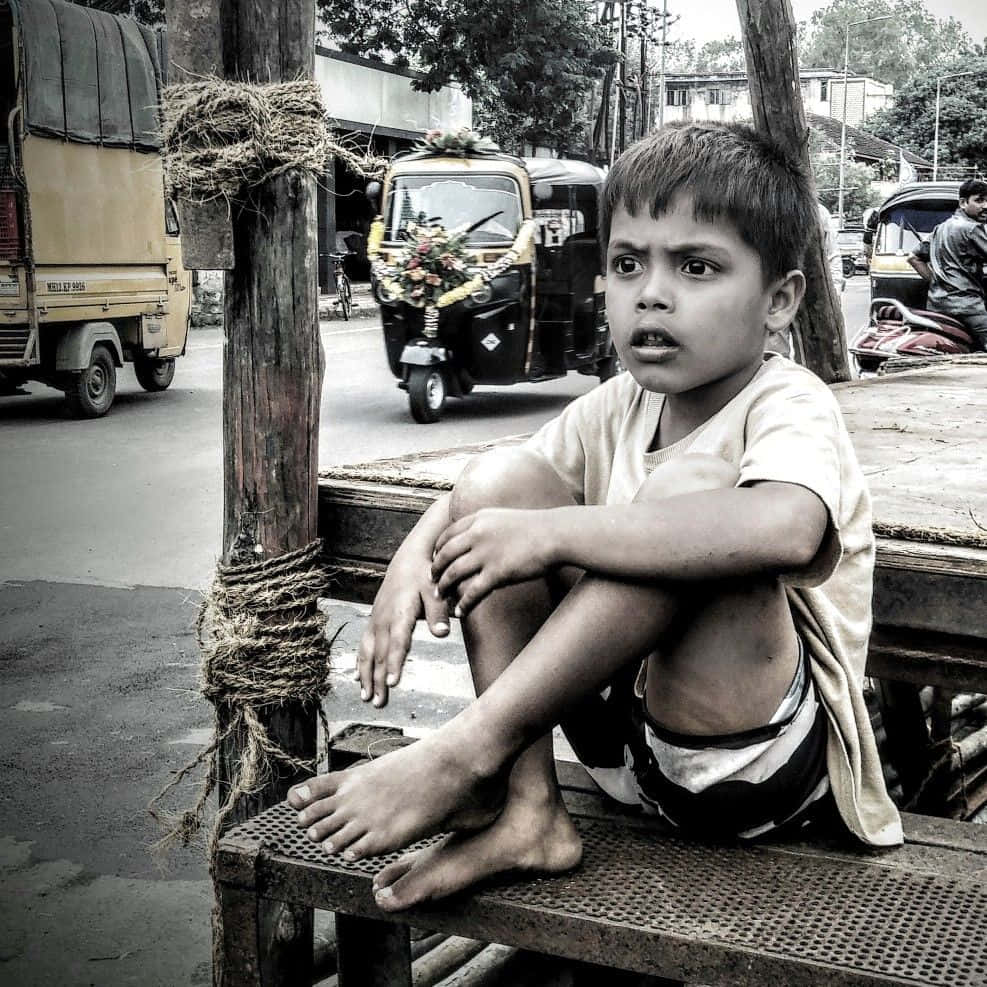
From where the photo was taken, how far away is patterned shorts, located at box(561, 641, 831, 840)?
157 cm

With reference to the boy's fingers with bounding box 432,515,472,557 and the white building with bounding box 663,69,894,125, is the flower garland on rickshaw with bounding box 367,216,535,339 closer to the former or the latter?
the boy's fingers with bounding box 432,515,472,557

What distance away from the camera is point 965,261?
9.02 metres

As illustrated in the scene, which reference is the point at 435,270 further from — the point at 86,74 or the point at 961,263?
the point at 961,263

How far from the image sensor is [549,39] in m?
20.6

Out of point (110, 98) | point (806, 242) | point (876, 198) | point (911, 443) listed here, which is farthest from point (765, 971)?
point (876, 198)

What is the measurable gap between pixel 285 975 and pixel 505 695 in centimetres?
103

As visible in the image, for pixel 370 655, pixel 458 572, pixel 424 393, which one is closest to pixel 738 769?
pixel 458 572

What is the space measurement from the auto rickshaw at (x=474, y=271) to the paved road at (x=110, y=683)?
26.3 inches

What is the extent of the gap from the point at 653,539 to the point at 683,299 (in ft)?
1.26

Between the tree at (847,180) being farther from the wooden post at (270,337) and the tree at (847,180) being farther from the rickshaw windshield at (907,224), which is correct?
the wooden post at (270,337)

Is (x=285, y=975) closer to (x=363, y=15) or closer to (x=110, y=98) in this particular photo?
(x=110, y=98)

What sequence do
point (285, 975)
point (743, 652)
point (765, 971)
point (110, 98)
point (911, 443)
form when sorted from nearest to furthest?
point (765, 971) → point (743, 652) → point (285, 975) → point (911, 443) → point (110, 98)

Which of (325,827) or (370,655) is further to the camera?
(370,655)

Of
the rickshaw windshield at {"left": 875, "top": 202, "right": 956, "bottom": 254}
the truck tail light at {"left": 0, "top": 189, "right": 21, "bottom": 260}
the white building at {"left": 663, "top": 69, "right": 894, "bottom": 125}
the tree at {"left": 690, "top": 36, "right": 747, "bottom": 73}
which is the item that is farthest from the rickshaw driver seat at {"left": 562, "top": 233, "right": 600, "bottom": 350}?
the tree at {"left": 690, "top": 36, "right": 747, "bottom": 73}
